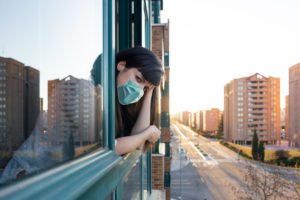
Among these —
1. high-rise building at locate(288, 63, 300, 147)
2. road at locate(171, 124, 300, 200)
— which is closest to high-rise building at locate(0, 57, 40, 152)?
road at locate(171, 124, 300, 200)

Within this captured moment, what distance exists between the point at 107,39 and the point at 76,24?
0.18 metres

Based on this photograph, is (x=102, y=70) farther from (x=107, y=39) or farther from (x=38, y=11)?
(x=38, y=11)

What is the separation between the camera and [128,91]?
801 millimetres

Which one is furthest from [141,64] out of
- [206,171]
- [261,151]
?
[206,171]

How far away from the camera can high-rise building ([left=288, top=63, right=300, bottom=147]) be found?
400 inches

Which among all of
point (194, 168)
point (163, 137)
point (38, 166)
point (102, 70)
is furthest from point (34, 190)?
point (194, 168)

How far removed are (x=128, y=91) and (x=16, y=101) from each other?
21.9 inches

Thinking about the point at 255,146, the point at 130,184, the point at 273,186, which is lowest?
the point at 273,186

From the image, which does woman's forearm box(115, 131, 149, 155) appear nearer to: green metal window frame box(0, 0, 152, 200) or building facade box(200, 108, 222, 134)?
green metal window frame box(0, 0, 152, 200)

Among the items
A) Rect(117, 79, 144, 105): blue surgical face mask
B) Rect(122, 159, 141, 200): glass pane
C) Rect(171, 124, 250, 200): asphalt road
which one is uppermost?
Rect(117, 79, 144, 105): blue surgical face mask

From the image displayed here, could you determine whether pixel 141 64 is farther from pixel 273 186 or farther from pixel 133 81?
pixel 273 186

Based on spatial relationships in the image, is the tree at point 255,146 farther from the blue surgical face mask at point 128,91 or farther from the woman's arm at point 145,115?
the blue surgical face mask at point 128,91

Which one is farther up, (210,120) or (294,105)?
(294,105)

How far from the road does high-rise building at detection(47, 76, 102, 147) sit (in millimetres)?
10891
